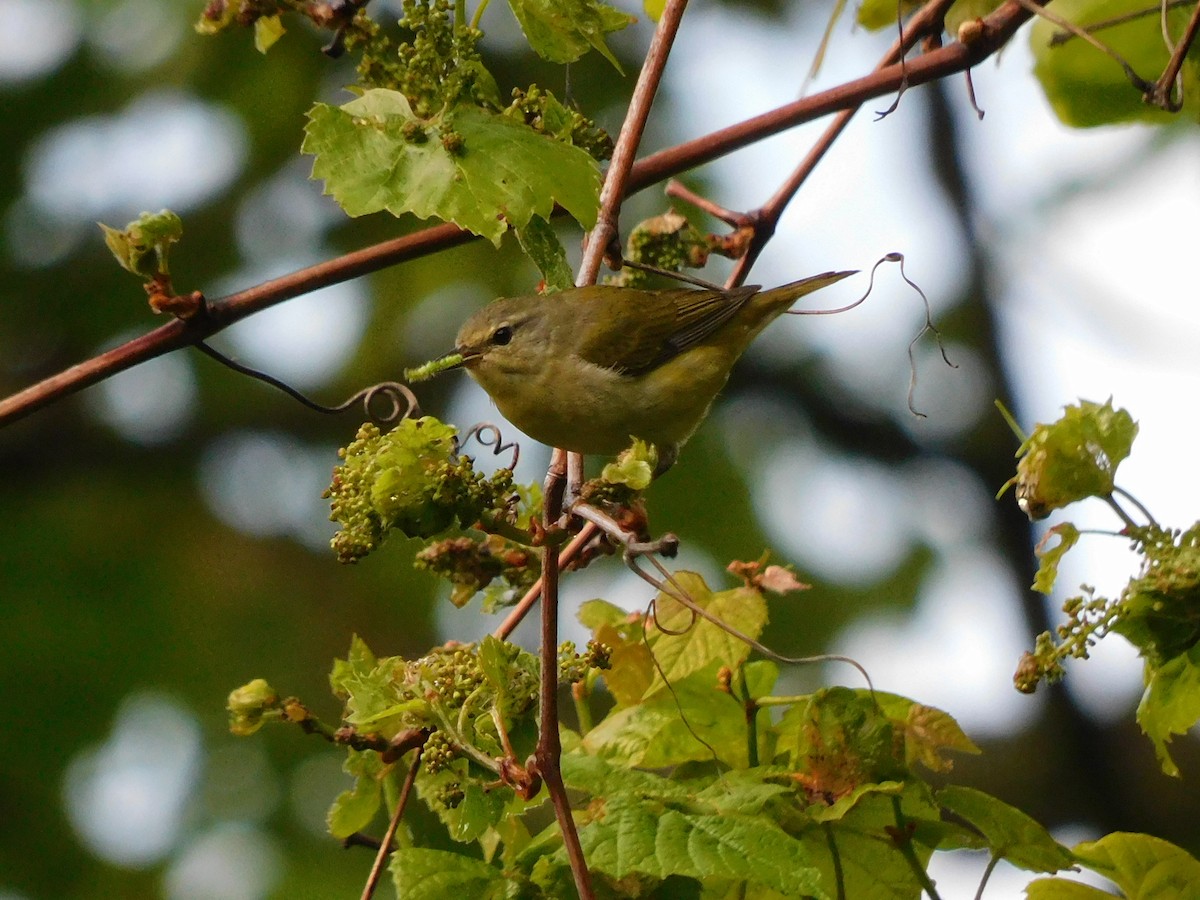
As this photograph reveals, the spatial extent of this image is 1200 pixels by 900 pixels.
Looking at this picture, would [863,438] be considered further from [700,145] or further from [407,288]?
[700,145]

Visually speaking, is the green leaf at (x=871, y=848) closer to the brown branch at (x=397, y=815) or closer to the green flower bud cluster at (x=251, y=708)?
the brown branch at (x=397, y=815)

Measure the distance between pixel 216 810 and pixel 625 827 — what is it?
401 centimetres

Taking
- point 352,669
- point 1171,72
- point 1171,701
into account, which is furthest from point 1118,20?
point 352,669

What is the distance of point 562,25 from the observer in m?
1.95

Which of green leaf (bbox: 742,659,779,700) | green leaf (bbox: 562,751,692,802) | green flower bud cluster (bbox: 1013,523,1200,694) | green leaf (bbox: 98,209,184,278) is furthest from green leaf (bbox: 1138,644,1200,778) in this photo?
green leaf (bbox: 98,209,184,278)

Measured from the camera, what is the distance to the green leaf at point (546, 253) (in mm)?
2051

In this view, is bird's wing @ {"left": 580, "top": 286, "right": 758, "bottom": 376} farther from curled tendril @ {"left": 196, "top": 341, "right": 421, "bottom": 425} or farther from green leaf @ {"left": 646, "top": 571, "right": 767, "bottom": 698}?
green leaf @ {"left": 646, "top": 571, "right": 767, "bottom": 698}

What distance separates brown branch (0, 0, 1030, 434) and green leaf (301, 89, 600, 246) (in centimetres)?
10

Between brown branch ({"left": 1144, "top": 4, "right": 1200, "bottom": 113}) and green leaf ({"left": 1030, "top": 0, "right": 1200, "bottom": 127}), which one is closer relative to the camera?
brown branch ({"left": 1144, "top": 4, "right": 1200, "bottom": 113})

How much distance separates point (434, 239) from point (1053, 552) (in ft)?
3.42

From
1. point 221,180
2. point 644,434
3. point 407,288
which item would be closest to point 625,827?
point 644,434

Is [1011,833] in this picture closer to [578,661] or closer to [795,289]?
[578,661]

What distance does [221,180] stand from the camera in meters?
5.65

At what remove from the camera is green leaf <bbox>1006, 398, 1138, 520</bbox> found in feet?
5.24
